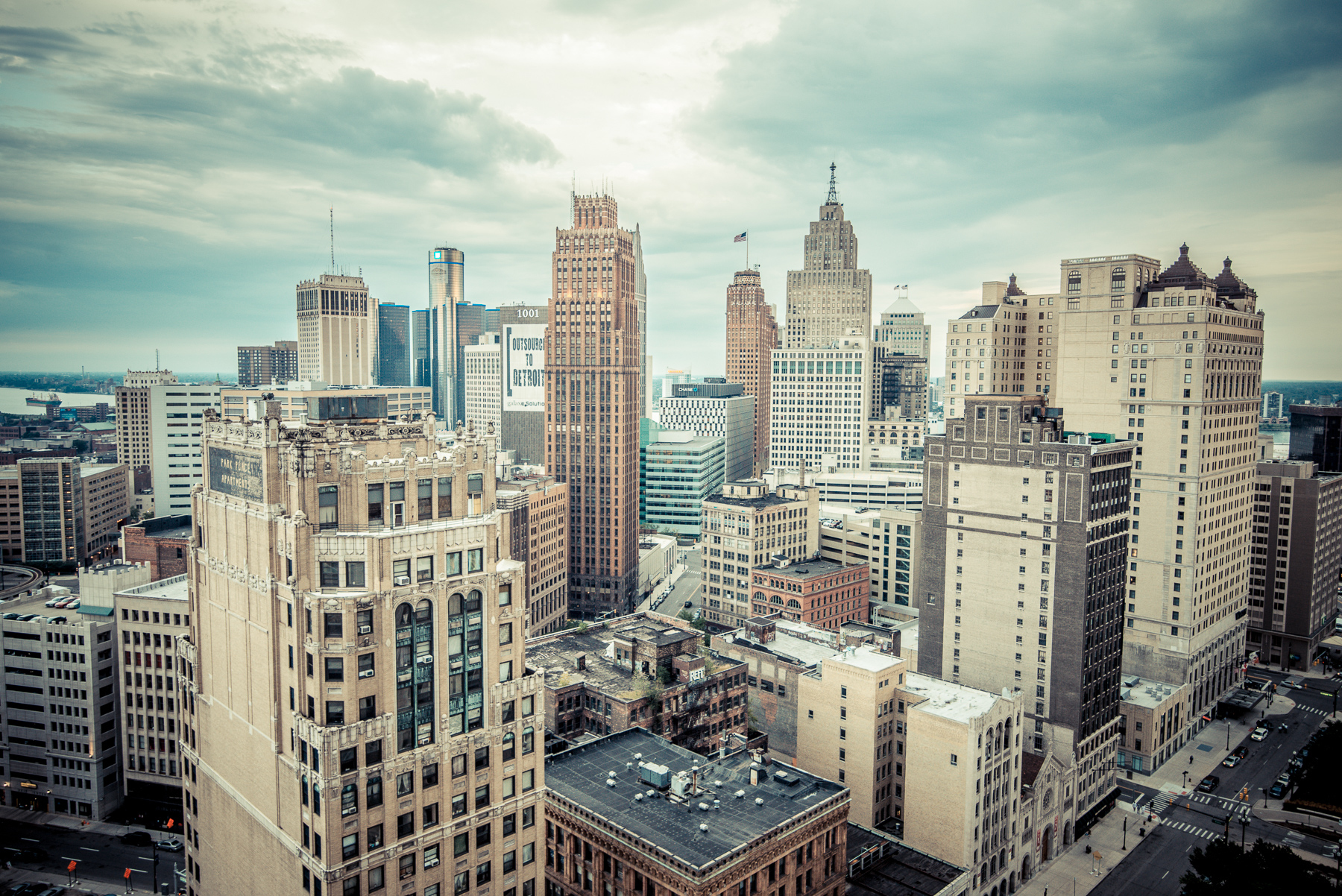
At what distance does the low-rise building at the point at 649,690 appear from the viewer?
113m

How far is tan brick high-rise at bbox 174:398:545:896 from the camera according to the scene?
5819 cm

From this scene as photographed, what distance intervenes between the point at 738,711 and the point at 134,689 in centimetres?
8861

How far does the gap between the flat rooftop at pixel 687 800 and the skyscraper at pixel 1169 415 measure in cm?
8979

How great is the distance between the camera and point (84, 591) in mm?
124500

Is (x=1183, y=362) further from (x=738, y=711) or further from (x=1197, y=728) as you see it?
Answer: (x=738, y=711)

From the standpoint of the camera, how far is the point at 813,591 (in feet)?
594

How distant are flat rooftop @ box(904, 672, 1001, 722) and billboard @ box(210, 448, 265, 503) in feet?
256

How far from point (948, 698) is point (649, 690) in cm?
3938

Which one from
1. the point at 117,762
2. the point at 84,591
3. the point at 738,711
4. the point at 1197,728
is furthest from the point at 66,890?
the point at 1197,728

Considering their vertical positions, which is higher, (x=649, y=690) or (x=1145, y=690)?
(x=649, y=690)

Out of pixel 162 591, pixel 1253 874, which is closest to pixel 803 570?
pixel 1253 874

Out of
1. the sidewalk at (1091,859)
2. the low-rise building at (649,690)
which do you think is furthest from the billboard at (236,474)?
the sidewalk at (1091,859)

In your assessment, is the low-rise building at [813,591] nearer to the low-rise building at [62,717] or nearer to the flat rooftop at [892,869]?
the flat rooftop at [892,869]

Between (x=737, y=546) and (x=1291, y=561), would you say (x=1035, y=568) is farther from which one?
(x=1291, y=561)
